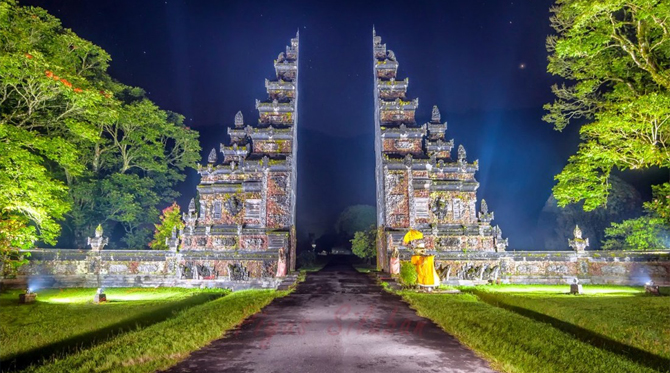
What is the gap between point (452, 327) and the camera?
7289mm

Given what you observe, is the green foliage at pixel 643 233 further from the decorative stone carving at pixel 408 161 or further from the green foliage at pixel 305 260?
the green foliage at pixel 305 260

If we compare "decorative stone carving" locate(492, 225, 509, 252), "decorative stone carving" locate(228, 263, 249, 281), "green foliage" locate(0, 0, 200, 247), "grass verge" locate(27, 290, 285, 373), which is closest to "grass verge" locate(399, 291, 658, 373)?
"grass verge" locate(27, 290, 285, 373)

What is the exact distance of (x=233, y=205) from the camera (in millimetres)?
25578

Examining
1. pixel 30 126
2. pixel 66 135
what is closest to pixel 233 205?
pixel 66 135

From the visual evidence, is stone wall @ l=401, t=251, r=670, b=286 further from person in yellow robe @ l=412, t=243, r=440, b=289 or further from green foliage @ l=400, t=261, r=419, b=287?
person in yellow robe @ l=412, t=243, r=440, b=289

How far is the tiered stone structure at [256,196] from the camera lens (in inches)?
743

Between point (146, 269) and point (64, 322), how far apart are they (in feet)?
34.3

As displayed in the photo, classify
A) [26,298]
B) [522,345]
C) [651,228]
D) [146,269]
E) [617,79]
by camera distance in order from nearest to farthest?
[522,345] < [617,79] < [26,298] < [651,228] < [146,269]

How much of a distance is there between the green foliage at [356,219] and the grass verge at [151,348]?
39.3m

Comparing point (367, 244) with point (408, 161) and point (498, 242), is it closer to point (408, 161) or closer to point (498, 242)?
point (408, 161)

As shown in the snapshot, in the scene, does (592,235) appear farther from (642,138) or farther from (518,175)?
(642,138)

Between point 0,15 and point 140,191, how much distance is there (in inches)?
644

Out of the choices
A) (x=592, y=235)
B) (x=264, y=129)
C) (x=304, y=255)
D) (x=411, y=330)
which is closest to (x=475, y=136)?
(x=592, y=235)

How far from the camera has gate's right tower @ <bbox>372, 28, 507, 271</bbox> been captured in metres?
21.6
